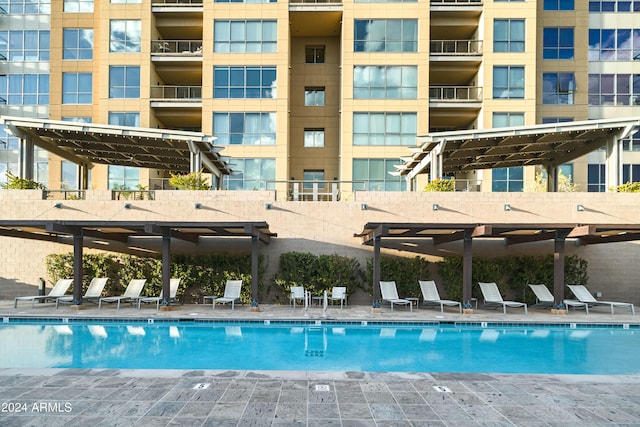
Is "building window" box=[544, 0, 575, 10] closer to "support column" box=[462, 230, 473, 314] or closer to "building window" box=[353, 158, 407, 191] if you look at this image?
"building window" box=[353, 158, 407, 191]

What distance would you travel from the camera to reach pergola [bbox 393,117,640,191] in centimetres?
1388

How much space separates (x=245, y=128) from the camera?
21.4 metres

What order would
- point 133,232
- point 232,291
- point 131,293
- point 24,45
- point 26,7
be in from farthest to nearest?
1. point 26,7
2. point 24,45
3. point 133,232
4. point 232,291
5. point 131,293

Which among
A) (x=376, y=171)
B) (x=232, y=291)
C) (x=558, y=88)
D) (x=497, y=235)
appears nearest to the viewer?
(x=232, y=291)

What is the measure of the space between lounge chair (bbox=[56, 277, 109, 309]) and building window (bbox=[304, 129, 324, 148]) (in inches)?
510

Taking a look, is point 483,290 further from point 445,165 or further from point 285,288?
point 445,165

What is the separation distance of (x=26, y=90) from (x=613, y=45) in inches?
1313

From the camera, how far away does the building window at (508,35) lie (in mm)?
21641

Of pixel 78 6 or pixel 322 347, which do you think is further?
pixel 78 6

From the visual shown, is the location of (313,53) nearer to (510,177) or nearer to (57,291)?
(510,177)

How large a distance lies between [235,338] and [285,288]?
4.19 metres

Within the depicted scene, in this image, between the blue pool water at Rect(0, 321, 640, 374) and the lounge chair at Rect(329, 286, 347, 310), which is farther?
the lounge chair at Rect(329, 286, 347, 310)

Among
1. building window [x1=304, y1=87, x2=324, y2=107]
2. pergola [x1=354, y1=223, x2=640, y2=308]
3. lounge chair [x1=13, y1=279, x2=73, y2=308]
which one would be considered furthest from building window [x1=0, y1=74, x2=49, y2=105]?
pergola [x1=354, y1=223, x2=640, y2=308]

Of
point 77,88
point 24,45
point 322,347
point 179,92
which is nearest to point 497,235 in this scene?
point 322,347
